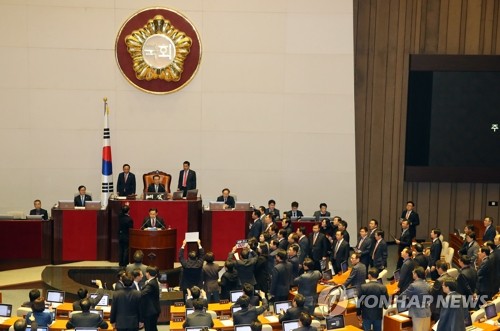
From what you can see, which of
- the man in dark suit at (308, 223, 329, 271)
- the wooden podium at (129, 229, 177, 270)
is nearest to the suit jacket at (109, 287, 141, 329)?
the wooden podium at (129, 229, 177, 270)

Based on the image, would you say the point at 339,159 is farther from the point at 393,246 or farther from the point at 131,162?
the point at 131,162

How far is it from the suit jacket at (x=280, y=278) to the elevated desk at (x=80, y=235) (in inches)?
227

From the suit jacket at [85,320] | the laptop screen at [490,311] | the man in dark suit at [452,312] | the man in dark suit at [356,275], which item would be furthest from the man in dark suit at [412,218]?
the suit jacket at [85,320]

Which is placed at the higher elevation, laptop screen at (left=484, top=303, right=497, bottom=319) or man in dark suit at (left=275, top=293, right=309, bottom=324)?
man in dark suit at (left=275, top=293, right=309, bottom=324)

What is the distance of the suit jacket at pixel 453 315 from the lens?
11711mm

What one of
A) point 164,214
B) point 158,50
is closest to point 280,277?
point 164,214

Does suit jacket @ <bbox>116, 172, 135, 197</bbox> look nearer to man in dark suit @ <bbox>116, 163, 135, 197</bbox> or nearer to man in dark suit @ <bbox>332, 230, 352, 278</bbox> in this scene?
man in dark suit @ <bbox>116, 163, 135, 197</bbox>

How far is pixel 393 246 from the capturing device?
74.7 feet

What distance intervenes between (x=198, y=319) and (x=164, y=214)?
7270mm

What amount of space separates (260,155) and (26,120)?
6015 mm

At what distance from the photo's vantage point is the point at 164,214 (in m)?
18.9

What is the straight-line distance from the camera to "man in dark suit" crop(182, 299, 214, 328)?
462 inches

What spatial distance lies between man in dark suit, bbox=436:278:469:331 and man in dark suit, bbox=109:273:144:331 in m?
A: 4.54

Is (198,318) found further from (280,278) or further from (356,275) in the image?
(356,275)
